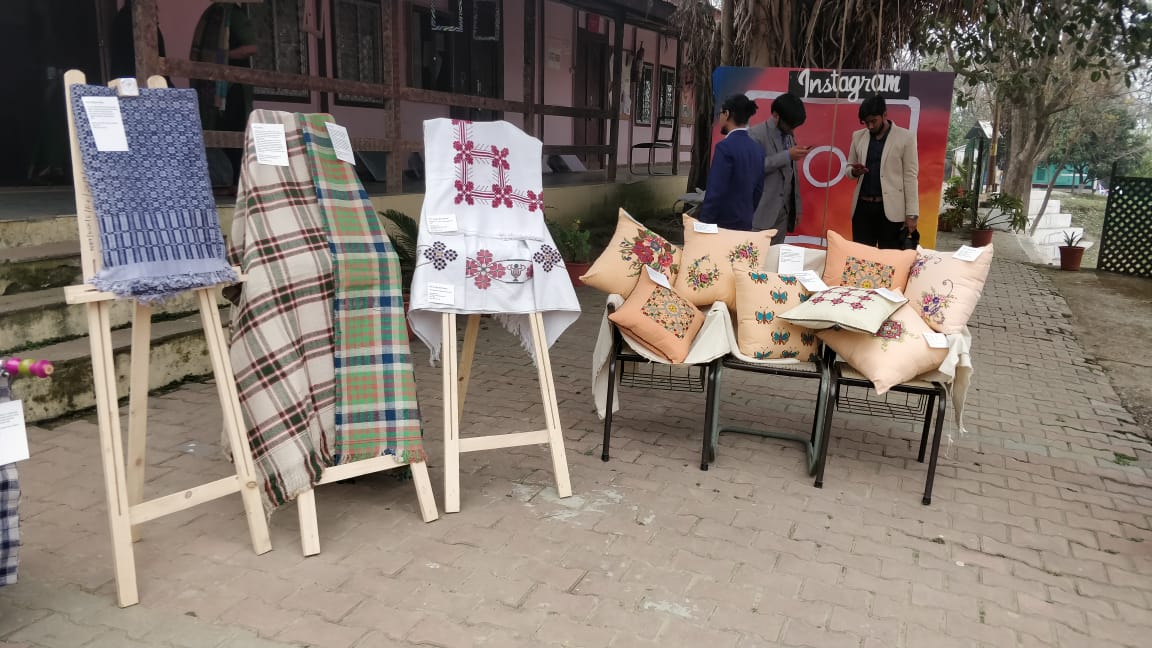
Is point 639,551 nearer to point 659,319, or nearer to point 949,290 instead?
point 659,319

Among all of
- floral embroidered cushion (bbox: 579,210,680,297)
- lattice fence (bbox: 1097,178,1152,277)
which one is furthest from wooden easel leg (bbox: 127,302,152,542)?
lattice fence (bbox: 1097,178,1152,277)

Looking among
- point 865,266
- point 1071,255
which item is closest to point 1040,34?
point 1071,255

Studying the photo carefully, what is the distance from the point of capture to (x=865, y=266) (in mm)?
3738

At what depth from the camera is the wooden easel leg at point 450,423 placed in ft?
10.4

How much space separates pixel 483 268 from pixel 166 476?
1.64 meters

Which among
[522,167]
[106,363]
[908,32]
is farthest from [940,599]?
[908,32]

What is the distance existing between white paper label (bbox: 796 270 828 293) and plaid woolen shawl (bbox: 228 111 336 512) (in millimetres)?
2102

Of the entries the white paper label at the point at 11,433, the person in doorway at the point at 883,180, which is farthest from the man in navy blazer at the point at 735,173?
the white paper label at the point at 11,433

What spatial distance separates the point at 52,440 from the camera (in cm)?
370

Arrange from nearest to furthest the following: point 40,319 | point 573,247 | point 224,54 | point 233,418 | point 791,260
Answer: point 233,418
point 791,260
point 40,319
point 224,54
point 573,247

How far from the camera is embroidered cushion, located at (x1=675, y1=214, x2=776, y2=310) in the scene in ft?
12.7

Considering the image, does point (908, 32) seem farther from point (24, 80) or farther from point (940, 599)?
point (24, 80)

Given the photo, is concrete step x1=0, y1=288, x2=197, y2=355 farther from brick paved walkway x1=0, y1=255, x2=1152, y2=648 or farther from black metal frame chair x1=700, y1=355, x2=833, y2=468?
black metal frame chair x1=700, y1=355, x2=833, y2=468

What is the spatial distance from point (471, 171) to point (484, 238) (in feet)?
0.91
